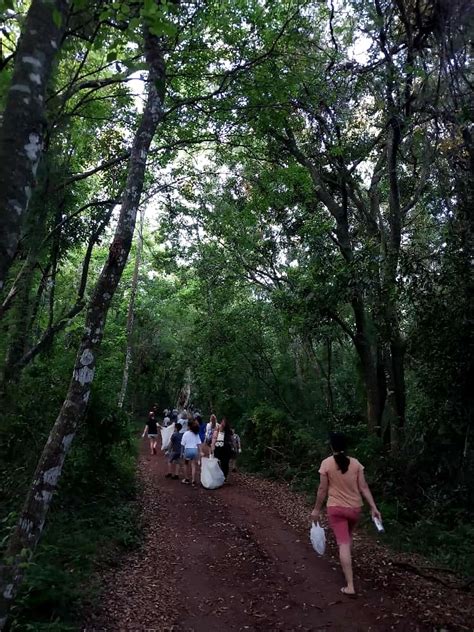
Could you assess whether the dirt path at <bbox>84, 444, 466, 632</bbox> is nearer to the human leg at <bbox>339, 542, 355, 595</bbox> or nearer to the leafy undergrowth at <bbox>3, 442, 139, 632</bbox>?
the human leg at <bbox>339, 542, 355, 595</bbox>

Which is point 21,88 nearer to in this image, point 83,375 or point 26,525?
point 83,375

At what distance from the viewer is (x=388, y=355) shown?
33.8 feet

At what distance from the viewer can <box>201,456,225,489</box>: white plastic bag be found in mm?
11216

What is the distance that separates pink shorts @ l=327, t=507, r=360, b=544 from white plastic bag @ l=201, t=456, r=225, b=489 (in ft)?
21.0

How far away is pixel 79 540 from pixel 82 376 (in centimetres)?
357

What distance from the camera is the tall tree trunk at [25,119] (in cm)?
229

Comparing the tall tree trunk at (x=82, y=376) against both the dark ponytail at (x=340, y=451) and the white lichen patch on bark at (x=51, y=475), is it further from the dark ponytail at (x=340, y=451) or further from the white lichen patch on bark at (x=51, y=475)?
the dark ponytail at (x=340, y=451)

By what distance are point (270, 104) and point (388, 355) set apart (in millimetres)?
5898

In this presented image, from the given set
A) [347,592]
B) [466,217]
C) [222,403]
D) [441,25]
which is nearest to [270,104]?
[441,25]

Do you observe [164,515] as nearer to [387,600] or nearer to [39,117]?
[387,600]

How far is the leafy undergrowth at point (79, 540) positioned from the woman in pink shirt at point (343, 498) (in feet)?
9.23

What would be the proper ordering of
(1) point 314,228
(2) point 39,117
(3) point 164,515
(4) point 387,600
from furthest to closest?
1. (1) point 314,228
2. (3) point 164,515
3. (4) point 387,600
4. (2) point 39,117

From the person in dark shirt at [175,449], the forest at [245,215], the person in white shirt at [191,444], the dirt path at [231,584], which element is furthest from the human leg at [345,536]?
the person in dark shirt at [175,449]

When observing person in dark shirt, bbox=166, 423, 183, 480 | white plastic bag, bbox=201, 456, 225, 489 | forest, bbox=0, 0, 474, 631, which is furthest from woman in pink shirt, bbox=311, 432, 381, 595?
person in dark shirt, bbox=166, 423, 183, 480
